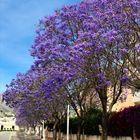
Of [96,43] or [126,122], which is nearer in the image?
[96,43]

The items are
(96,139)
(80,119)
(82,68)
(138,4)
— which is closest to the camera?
(138,4)

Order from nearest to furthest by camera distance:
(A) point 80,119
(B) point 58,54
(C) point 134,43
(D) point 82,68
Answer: (C) point 134,43 → (D) point 82,68 → (B) point 58,54 → (A) point 80,119

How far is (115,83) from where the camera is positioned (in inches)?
961

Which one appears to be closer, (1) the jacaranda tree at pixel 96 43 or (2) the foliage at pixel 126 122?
(1) the jacaranda tree at pixel 96 43

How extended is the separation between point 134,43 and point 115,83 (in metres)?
3.69

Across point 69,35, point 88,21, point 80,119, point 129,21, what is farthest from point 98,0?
point 80,119

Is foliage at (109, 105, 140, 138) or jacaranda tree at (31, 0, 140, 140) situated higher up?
jacaranda tree at (31, 0, 140, 140)

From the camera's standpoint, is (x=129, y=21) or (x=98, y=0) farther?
(x=98, y=0)

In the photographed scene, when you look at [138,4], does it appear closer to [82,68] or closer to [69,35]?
[82,68]

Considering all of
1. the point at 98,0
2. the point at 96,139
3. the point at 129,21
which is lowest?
the point at 96,139

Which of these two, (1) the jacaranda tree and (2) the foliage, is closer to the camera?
(1) the jacaranda tree

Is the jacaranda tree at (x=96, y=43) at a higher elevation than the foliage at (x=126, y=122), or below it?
higher

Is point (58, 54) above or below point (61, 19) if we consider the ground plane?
below

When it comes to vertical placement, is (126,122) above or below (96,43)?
below
